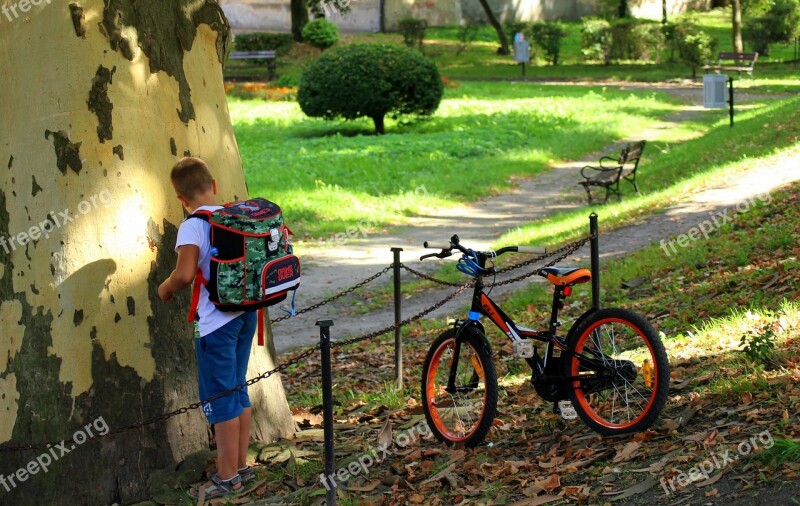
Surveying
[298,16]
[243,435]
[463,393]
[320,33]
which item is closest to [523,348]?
[463,393]

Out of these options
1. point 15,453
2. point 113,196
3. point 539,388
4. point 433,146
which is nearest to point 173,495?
point 15,453

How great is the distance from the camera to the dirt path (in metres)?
9.96

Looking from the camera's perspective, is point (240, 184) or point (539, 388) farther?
point (240, 184)

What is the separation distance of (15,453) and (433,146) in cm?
1511

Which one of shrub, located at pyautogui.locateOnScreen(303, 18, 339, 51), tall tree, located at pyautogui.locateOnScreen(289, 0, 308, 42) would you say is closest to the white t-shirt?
shrub, located at pyautogui.locateOnScreen(303, 18, 339, 51)

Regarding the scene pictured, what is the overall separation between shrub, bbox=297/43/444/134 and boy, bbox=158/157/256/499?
1676 cm

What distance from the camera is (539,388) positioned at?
5.38 metres

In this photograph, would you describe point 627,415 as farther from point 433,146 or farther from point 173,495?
point 433,146

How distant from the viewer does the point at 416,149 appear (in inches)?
766

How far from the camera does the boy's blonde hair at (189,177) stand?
4874 mm

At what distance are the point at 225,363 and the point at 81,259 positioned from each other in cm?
101

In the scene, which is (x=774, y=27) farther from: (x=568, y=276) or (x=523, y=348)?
(x=523, y=348)

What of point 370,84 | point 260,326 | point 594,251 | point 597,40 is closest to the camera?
point 260,326

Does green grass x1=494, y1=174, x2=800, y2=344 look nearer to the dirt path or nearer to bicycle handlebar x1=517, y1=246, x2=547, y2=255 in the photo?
the dirt path
